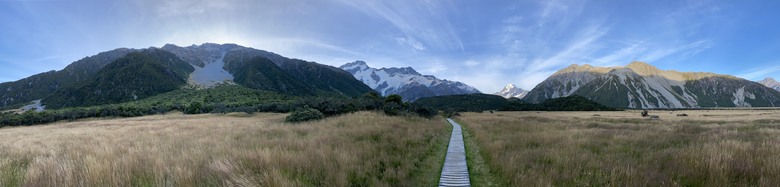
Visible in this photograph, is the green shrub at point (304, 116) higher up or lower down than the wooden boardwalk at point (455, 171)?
higher up

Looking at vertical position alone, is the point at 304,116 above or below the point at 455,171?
above

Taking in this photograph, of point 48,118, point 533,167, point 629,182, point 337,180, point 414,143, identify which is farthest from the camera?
point 48,118

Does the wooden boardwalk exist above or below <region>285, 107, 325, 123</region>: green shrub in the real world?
below

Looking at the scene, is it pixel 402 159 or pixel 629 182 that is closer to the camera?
pixel 629 182

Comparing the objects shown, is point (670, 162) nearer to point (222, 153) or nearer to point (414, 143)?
point (414, 143)

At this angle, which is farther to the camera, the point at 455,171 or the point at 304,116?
the point at 304,116

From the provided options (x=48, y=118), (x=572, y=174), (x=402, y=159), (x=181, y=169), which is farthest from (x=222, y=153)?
(x=48, y=118)

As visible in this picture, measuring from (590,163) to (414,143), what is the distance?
7.66 m

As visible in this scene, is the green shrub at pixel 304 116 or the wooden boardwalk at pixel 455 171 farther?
the green shrub at pixel 304 116

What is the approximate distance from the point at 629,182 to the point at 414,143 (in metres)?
9.35

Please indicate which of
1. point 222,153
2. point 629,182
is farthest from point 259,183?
point 629,182

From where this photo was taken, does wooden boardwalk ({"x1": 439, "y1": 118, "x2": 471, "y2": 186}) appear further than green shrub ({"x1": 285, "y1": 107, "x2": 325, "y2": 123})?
No

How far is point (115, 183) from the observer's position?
6215 mm

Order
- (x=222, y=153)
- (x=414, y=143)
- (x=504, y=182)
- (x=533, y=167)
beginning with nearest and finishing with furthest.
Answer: (x=504, y=182) → (x=533, y=167) → (x=222, y=153) → (x=414, y=143)
